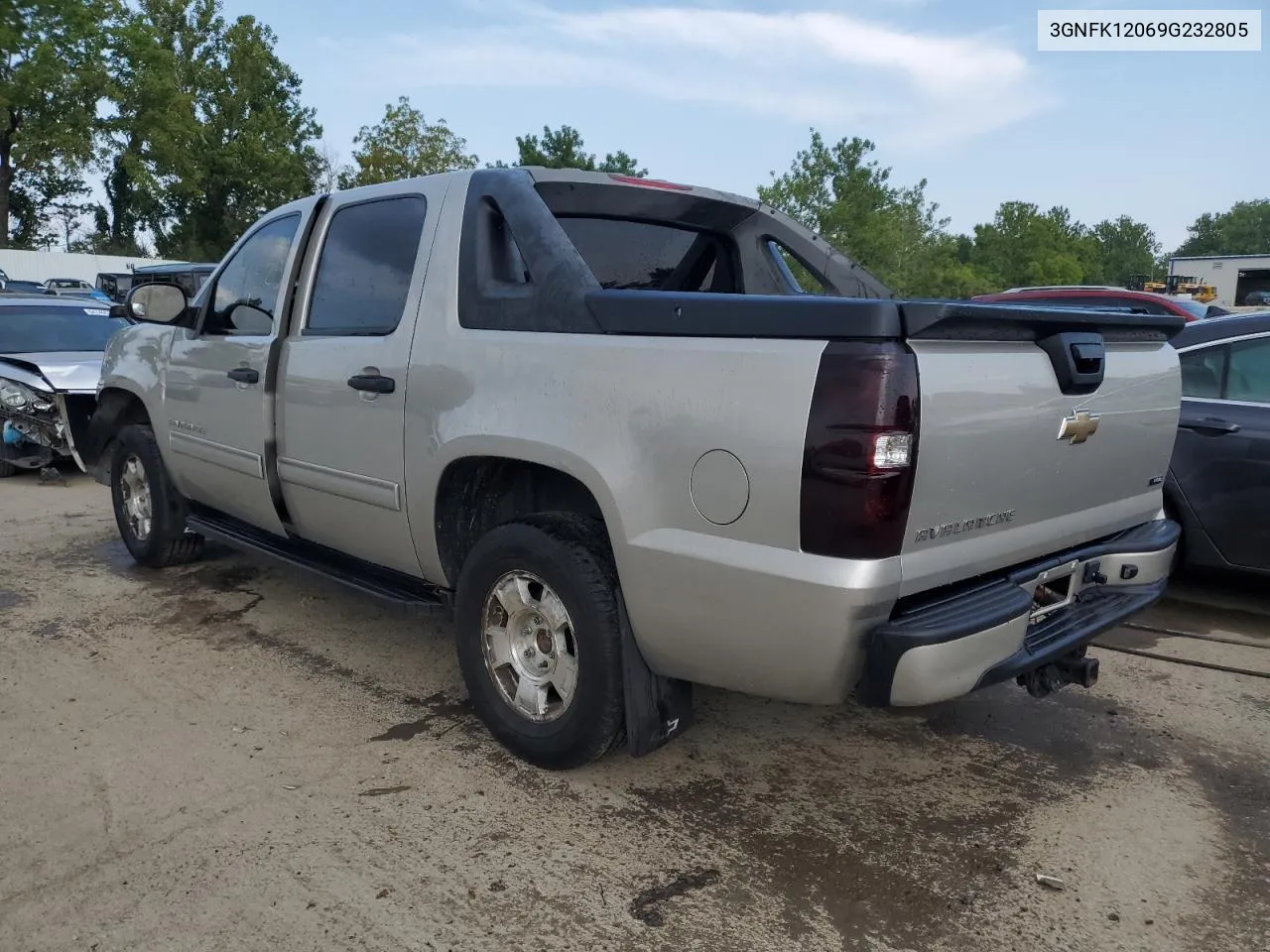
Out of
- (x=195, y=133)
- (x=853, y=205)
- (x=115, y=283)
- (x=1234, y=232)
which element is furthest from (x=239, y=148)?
(x=1234, y=232)

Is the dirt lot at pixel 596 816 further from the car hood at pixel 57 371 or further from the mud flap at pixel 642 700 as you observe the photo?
the car hood at pixel 57 371

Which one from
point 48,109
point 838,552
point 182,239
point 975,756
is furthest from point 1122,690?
point 182,239

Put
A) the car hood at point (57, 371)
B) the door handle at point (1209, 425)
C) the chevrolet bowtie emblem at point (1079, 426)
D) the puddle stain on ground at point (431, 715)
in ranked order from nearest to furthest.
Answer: the chevrolet bowtie emblem at point (1079, 426)
the puddle stain on ground at point (431, 715)
the door handle at point (1209, 425)
the car hood at point (57, 371)

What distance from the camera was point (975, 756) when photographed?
3.56 m

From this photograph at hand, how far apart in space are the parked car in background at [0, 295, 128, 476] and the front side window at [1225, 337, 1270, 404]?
7455mm

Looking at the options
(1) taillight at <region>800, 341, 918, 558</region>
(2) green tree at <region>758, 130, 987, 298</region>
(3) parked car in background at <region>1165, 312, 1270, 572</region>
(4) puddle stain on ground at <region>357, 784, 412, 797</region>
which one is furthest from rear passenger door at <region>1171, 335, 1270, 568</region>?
(2) green tree at <region>758, 130, 987, 298</region>

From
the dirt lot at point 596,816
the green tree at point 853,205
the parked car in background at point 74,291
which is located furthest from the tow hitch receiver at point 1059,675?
the green tree at point 853,205

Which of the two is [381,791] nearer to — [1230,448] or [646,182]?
[646,182]

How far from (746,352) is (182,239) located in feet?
188

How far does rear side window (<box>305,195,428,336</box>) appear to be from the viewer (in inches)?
152

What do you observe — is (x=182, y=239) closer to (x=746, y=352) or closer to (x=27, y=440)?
(x=27, y=440)

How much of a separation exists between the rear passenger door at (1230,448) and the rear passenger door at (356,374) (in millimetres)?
3868

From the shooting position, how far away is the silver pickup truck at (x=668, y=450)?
8.29ft

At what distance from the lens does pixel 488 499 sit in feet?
11.9
